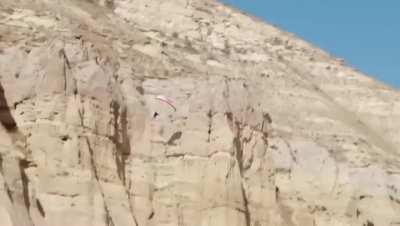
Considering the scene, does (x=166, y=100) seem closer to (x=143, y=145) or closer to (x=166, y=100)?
(x=166, y=100)

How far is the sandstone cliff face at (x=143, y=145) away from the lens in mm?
35062

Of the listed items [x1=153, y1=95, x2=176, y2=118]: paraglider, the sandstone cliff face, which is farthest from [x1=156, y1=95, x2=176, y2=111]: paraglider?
the sandstone cliff face

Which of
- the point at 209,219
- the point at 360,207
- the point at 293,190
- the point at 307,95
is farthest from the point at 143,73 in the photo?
the point at 307,95

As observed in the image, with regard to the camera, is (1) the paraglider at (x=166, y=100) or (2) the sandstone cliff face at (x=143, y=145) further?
(1) the paraglider at (x=166, y=100)

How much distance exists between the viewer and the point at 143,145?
39.8 m

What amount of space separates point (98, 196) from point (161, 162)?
502 cm

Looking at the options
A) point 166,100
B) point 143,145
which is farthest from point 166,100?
point 143,145

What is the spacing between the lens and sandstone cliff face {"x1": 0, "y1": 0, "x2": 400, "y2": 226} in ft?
115

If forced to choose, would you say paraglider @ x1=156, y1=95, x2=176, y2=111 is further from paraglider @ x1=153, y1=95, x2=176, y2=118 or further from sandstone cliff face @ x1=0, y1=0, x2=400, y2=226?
sandstone cliff face @ x1=0, y1=0, x2=400, y2=226

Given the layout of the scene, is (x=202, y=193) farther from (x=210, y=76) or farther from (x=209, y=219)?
(x=210, y=76)

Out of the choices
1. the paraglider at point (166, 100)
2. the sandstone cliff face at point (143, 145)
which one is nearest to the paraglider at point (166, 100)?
the paraglider at point (166, 100)

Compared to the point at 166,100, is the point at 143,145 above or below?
below

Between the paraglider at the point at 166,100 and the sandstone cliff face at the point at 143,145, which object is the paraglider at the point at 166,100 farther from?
the sandstone cliff face at the point at 143,145

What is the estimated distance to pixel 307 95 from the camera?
64.2m
